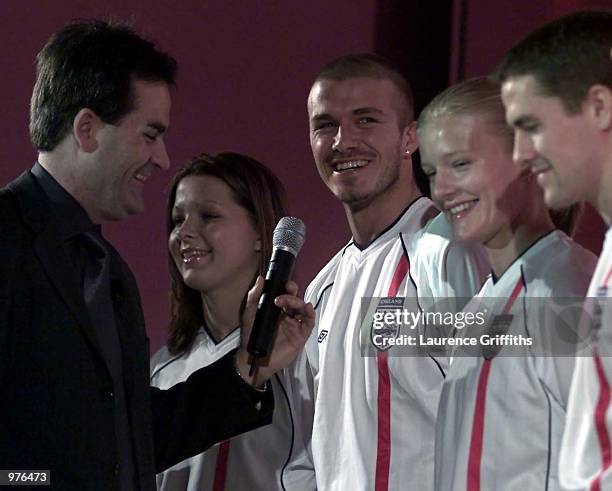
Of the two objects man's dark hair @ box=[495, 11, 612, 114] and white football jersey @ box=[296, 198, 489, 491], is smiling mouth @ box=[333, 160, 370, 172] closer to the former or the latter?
white football jersey @ box=[296, 198, 489, 491]

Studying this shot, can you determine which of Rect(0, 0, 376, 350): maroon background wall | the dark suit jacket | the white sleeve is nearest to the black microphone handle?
the dark suit jacket

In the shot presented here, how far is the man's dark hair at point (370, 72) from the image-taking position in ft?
7.64

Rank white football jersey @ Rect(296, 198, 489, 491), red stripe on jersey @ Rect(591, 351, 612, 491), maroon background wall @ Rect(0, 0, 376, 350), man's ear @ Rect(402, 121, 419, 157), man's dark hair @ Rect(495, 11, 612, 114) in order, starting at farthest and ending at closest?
maroon background wall @ Rect(0, 0, 376, 350)
man's ear @ Rect(402, 121, 419, 157)
white football jersey @ Rect(296, 198, 489, 491)
man's dark hair @ Rect(495, 11, 612, 114)
red stripe on jersey @ Rect(591, 351, 612, 491)

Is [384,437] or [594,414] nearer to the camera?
[594,414]

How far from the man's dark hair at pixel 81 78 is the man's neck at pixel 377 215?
2.06 feet

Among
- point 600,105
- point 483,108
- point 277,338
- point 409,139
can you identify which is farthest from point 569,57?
point 409,139

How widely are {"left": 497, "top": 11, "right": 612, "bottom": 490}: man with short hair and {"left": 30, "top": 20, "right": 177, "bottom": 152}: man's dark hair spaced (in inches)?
25.9

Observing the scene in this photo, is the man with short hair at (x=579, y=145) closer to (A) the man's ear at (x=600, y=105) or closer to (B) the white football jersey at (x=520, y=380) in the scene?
(A) the man's ear at (x=600, y=105)

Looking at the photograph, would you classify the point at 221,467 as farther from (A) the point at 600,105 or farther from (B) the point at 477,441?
(A) the point at 600,105

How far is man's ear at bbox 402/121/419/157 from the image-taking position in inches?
91.2

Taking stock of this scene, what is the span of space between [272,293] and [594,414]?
63 centimetres

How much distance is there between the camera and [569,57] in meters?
1.38

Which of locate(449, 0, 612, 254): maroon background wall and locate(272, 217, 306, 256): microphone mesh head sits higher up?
locate(449, 0, 612, 254): maroon background wall

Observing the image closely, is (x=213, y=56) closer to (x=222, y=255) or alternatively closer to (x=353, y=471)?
(x=222, y=255)
